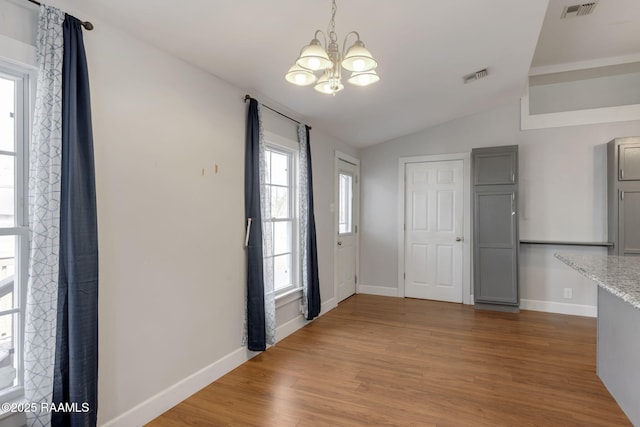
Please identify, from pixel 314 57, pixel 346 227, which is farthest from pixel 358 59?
pixel 346 227

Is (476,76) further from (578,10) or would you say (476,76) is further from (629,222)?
A: (629,222)

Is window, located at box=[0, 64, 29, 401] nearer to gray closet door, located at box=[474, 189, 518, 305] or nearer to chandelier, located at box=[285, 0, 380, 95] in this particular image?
chandelier, located at box=[285, 0, 380, 95]

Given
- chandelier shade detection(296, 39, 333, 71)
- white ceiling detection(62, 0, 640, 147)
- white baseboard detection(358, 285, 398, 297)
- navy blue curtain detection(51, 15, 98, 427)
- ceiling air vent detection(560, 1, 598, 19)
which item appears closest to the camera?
chandelier shade detection(296, 39, 333, 71)

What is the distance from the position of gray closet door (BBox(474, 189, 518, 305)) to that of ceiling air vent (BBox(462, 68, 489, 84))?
1548 mm

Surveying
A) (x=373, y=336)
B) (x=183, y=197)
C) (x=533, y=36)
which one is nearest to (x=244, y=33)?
(x=183, y=197)

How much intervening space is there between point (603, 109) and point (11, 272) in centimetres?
594

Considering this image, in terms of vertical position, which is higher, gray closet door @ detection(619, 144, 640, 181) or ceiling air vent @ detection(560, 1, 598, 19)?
ceiling air vent @ detection(560, 1, 598, 19)

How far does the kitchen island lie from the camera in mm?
1728

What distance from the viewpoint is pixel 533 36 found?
3.00 m

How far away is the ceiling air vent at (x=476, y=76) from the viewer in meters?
3.55

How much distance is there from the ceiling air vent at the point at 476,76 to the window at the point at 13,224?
144 inches

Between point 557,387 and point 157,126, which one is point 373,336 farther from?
point 157,126

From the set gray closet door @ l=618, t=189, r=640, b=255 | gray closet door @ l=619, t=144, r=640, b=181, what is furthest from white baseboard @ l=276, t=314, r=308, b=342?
gray closet door @ l=619, t=144, r=640, b=181

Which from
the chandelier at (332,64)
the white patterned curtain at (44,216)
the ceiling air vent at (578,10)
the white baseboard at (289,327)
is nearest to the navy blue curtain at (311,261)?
the white baseboard at (289,327)
